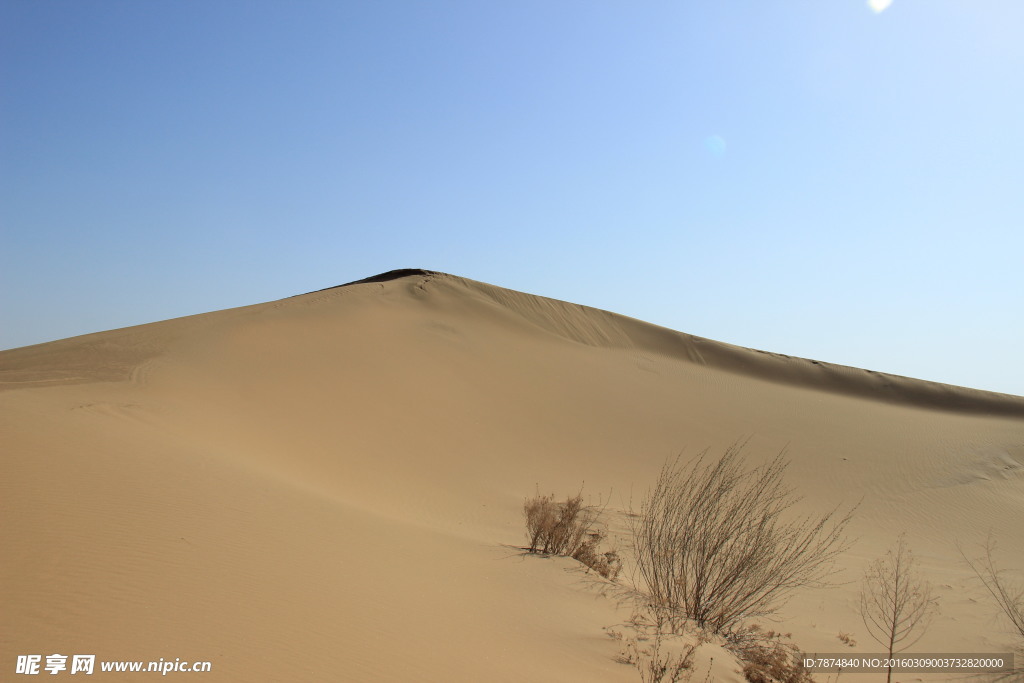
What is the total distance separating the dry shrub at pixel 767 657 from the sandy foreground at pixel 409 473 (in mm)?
248

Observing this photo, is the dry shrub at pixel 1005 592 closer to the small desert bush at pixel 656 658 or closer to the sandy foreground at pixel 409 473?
the sandy foreground at pixel 409 473

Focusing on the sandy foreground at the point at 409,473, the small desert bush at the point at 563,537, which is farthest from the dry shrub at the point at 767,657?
the small desert bush at the point at 563,537

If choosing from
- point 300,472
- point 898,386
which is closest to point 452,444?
point 300,472

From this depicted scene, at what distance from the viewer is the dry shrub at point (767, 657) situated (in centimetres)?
512

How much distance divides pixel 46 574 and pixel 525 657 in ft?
11.4

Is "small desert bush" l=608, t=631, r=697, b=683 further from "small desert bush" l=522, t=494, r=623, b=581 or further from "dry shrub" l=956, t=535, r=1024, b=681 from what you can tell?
"dry shrub" l=956, t=535, r=1024, b=681

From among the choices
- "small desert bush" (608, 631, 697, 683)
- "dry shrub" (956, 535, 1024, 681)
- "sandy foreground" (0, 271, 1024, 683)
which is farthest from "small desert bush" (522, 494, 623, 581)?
"dry shrub" (956, 535, 1024, 681)

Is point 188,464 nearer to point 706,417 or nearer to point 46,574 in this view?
point 46,574

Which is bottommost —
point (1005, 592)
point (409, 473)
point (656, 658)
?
point (1005, 592)

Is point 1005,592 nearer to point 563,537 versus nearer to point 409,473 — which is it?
point 563,537

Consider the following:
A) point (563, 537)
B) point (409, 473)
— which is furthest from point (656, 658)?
point (409, 473)

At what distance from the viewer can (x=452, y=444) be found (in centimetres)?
1586

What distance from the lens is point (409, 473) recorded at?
13430 millimetres

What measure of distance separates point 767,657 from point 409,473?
29.1ft
